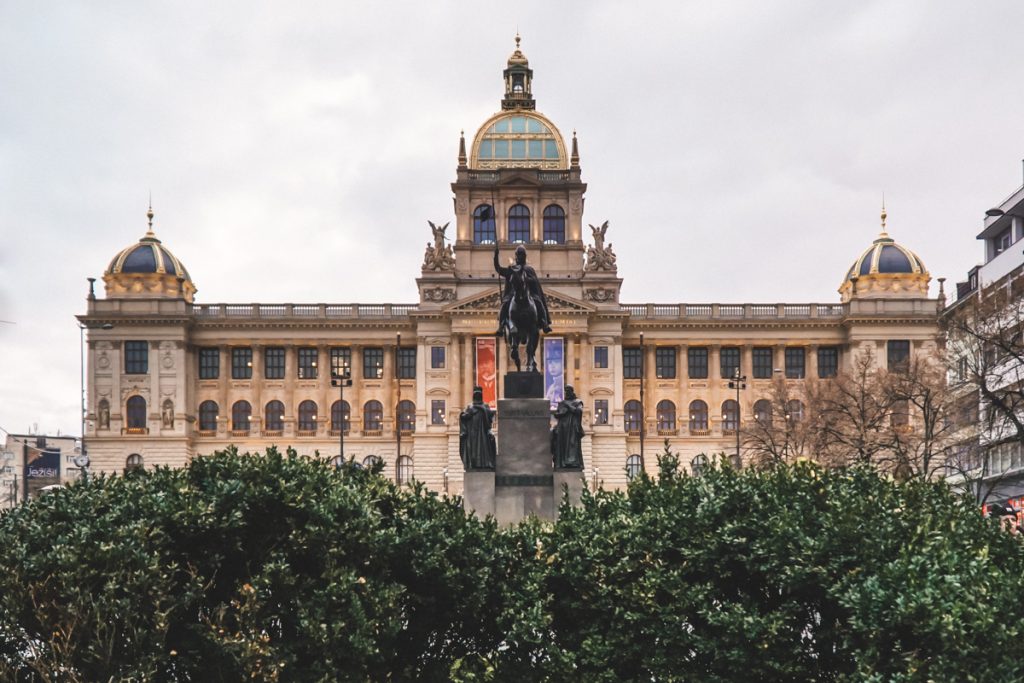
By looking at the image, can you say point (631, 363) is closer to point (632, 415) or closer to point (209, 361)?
point (632, 415)

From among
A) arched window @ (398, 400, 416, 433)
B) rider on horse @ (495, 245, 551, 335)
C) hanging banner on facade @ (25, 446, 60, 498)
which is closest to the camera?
rider on horse @ (495, 245, 551, 335)

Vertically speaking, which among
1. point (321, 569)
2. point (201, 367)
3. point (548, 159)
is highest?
point (548, 159)

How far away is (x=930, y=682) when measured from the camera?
15844 millimetres

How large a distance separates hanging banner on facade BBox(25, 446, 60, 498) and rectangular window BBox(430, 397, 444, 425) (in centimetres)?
4667

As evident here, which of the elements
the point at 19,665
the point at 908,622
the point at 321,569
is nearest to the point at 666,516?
the point at 908,622

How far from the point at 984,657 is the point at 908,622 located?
3.40 feet

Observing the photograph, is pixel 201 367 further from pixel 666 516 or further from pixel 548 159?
pixel 666 516

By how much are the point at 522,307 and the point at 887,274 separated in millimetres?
79269

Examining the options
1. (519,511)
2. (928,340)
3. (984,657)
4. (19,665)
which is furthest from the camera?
(928,340)

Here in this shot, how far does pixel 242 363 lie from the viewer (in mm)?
101875

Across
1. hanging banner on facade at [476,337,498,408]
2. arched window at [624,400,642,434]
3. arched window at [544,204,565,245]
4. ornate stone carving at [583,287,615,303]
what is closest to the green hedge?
hanging banner on facade at [476,337,498,408]

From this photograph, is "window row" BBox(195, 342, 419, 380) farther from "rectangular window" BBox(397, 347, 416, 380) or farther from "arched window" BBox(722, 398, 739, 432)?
"arched window" BBox(722, 398, 739, 432)

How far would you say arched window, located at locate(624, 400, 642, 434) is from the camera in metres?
101

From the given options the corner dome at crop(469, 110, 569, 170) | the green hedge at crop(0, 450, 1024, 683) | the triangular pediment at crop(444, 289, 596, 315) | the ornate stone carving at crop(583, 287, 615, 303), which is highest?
the corner dome at crop(469, 110, 569, 170)
